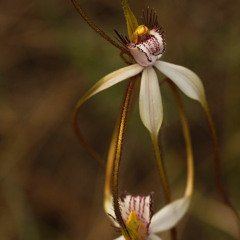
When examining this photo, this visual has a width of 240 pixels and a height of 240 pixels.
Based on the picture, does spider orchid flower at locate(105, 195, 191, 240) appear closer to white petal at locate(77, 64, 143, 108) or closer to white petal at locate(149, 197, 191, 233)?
white petal at locate(149, 197, 191, 233)

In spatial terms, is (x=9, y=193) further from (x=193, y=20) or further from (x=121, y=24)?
(x=193, y=20)

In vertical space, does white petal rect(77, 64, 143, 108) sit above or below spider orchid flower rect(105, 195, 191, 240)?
above

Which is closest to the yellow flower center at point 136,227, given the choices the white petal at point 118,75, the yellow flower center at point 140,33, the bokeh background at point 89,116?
the white petal at point 118,75

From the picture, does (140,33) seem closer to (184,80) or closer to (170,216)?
(184,80)

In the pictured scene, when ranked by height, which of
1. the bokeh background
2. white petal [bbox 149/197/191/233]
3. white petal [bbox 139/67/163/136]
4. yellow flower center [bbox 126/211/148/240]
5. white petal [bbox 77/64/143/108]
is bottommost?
yellow flower center [bbox 126/211/148/240]

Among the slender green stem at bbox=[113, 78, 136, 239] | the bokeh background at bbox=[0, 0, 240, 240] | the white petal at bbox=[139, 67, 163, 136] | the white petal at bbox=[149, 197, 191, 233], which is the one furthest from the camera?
the bokeh background at bbox=[0, 0, 240, 240]

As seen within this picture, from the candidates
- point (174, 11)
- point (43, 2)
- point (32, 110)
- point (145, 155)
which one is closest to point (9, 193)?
point (32, 110)

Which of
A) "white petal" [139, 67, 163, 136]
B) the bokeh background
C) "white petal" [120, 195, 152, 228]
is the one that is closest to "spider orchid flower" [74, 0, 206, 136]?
"white petal" [139, 67, 163, 136]
